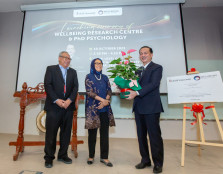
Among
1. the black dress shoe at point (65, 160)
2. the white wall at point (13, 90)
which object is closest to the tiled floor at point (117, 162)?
the black dress shoe at point (65, 160)

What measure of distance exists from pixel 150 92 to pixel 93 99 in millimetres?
699

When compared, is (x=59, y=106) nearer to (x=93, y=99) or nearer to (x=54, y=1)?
(x=93, y=99)

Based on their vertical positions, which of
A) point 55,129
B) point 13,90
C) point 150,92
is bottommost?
point 55,129


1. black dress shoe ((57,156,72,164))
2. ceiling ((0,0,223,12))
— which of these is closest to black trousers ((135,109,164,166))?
black dress shoe ((57,156,72,164))

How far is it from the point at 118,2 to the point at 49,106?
2.74 metres

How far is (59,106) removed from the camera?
6.19ft

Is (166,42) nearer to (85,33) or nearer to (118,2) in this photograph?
(118,2)

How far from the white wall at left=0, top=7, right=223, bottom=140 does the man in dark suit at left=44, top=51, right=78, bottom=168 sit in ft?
4.99

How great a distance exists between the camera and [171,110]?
338cm

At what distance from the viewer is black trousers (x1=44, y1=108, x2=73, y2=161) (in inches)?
72.1

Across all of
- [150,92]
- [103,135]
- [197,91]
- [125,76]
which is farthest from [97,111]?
[197,91]

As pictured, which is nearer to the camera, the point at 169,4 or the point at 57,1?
the point at 169,4

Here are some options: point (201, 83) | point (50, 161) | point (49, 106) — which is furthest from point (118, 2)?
point (50, 161)

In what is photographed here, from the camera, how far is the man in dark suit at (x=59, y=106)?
1.84m
